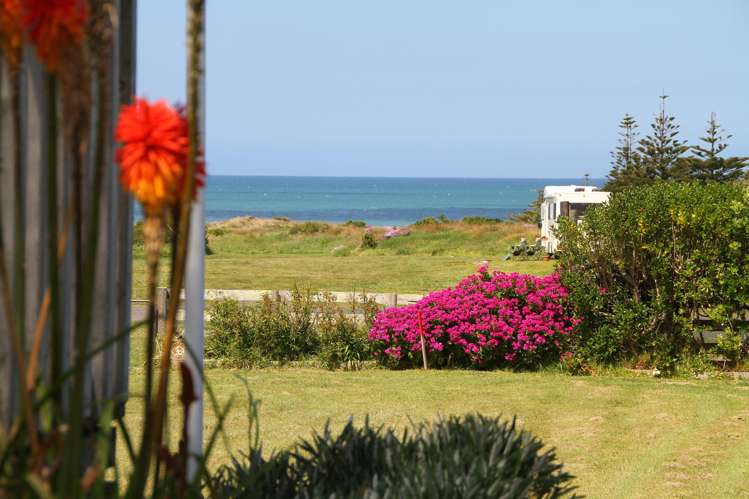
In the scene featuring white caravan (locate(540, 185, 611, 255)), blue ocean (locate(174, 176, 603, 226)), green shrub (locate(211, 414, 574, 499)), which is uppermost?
white caravan (locate(540, 185, 611, 255))

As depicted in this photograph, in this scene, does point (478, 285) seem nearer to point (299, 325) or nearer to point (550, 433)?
point (299, 325)

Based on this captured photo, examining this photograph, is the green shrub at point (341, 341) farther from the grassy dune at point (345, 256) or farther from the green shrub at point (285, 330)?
the grassy dune at point (345, 256)

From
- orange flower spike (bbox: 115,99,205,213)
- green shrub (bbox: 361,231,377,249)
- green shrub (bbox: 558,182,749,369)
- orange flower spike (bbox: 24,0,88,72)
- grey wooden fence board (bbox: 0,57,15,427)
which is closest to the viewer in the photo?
orange flower spike (bbox: 24,0,88,72)

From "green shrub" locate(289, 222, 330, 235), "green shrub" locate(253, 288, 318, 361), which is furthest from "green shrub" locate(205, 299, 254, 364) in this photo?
"green shrub" locate(289, 222, 330, 235)

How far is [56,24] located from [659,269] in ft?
29.2

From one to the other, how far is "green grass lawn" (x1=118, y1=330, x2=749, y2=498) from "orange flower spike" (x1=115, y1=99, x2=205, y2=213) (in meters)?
4.52

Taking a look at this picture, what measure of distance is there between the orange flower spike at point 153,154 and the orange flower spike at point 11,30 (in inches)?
8.1

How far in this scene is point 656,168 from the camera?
43.7m

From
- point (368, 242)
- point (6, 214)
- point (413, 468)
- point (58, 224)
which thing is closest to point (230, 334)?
point (413, 468)

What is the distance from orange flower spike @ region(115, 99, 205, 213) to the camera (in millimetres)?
1625

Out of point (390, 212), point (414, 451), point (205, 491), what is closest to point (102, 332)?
point (414, 451)

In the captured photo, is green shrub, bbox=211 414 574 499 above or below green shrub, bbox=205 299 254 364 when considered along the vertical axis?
above

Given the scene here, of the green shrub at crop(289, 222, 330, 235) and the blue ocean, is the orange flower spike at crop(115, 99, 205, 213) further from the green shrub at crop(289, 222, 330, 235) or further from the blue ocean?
the blue ocean

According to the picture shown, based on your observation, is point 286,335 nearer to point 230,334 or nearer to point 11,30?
point 230,334
